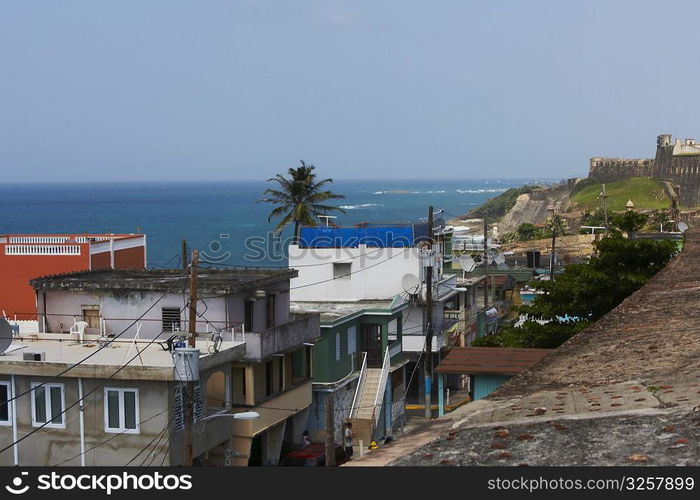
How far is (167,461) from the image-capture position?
22828 mm

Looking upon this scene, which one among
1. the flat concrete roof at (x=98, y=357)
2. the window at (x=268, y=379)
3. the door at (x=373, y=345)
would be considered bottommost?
the door at (x=373, y=345)

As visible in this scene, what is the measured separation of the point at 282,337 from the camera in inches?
1168

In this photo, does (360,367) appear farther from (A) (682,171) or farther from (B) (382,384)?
(A) (682,171)

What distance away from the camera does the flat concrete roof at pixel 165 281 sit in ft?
92.0

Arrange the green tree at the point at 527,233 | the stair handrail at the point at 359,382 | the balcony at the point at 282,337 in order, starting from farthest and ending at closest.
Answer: the green tree at the point at 527,233 < the stair handrail at the point at 359,382 < the balcony at the point at 282,337

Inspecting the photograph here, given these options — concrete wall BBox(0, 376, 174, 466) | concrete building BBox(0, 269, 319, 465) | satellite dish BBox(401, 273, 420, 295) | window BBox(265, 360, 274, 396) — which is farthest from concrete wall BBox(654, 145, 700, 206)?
concrete wall BBox(0, 376, 174, 466)

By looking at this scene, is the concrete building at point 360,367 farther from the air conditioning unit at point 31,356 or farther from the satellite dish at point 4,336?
the satellite dish at point 4,336

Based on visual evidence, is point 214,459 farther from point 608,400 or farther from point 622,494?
point 622,494

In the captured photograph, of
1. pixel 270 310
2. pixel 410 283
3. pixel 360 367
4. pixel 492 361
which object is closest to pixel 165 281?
pixel 270 310

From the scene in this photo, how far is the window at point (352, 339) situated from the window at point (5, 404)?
15.8 m

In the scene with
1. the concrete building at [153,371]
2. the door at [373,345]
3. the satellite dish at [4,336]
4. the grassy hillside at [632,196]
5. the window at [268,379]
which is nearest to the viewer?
the concrete building at [153,371]

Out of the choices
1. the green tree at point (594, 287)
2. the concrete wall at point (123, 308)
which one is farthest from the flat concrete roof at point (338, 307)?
the green tree at point (594, 287)

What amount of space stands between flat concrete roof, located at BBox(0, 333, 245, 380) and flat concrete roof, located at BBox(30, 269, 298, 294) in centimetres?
150

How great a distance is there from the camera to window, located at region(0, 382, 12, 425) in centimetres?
2366
